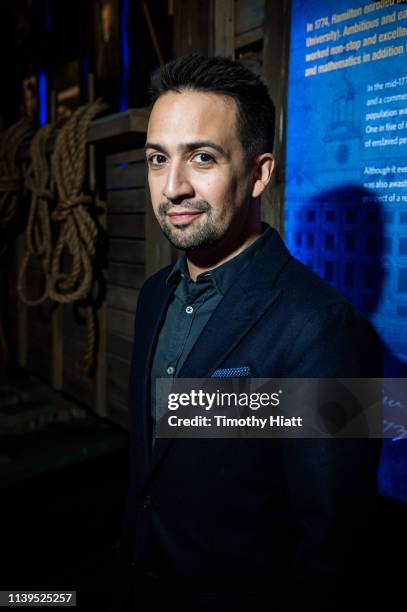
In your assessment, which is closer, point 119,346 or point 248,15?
point 248,15

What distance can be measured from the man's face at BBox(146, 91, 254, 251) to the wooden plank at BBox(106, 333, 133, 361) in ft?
7.06

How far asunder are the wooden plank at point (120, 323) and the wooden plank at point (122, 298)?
4 centimetres

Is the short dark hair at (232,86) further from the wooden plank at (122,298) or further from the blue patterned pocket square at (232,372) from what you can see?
the wooden plank at (122,298)

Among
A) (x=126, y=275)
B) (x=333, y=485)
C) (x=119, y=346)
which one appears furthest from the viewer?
(x=119, y=346)

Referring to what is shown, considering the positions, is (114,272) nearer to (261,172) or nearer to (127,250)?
(127,250)

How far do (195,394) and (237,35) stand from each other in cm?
201

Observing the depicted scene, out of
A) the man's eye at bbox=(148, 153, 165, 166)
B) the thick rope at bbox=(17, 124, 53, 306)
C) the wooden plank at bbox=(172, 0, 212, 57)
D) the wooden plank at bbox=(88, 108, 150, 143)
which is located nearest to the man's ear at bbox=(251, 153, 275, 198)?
the man's eye at bbox=(148, 153, 165, 166)

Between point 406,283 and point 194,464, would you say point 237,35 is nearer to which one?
point 406,283

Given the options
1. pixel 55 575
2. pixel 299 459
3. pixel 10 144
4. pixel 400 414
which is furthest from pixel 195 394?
pixel 10 144

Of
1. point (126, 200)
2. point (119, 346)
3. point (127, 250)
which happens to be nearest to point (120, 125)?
point (126, 200)

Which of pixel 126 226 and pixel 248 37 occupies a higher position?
pixel 248 37

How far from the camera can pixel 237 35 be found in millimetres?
2576

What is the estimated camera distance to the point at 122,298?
3.77 meters

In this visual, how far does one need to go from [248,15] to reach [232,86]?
1.18 meters
